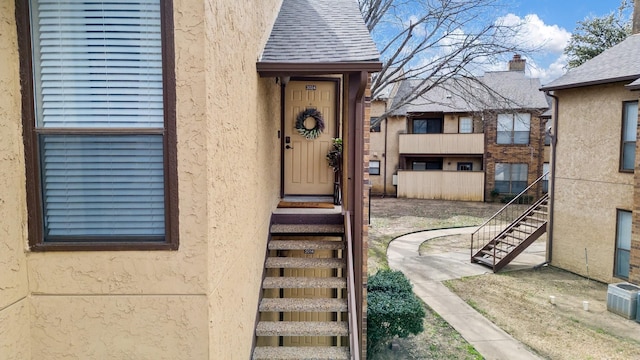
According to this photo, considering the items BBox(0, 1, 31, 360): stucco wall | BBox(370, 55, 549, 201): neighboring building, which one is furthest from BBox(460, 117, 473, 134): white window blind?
→ BBox(0, 1, 31, 360): stucco wall

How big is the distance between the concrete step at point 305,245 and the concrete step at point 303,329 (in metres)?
1.21

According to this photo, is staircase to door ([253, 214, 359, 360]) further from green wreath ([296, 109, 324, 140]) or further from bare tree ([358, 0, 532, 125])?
bare tree ([358, 0, 532, 125])

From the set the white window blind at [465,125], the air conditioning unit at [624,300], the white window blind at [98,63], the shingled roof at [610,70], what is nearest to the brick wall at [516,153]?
the white window blind at [465,125]

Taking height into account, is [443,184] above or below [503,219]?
above

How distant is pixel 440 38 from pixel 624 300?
1019 cm

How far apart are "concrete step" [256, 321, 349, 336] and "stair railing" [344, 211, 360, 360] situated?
0.10m

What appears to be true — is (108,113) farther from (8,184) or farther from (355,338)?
(355,338)

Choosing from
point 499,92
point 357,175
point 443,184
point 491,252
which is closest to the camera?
point 357,175

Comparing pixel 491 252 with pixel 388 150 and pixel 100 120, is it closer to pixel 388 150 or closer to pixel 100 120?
pixel 100 120

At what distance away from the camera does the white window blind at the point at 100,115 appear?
255cm

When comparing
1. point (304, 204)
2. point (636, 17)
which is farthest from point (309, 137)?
point (636, 17)

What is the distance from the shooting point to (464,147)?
23625 mm

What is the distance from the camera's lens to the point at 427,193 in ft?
79.8

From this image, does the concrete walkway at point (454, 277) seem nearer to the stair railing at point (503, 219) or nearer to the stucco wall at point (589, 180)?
the stair railing at point (503, 219)
